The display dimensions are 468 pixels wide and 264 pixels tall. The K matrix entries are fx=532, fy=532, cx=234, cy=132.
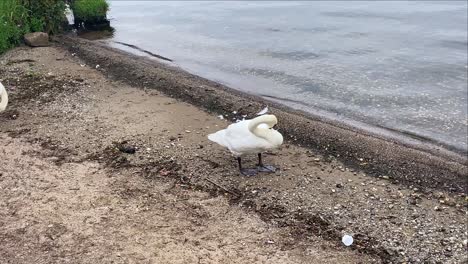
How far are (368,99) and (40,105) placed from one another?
814 centimetres

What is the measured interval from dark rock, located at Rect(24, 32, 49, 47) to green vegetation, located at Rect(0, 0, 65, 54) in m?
0.29

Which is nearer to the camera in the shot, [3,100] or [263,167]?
[263,167]

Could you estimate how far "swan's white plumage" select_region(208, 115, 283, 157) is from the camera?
804 cm

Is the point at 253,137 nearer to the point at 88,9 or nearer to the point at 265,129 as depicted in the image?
the point at 265,129

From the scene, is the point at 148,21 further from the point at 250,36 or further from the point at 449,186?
the point at 449,186

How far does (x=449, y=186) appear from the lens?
866 cm

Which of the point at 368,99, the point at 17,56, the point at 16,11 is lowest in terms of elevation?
the point at 368,99

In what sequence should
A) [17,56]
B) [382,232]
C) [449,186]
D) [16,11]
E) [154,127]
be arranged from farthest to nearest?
[16,11] → [17,56] → [154,127] → [449,186] → [382,232]

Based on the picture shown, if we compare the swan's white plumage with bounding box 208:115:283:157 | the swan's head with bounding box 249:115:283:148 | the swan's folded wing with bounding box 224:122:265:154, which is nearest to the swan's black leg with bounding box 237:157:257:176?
the swan's white plumage with bounding box 208:115:283:157

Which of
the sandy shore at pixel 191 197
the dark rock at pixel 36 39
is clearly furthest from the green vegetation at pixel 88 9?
the sandy shore at pixel 191 197

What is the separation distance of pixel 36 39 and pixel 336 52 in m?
10.2

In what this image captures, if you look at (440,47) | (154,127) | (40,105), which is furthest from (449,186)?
(440,47)

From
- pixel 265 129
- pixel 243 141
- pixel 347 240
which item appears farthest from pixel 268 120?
pixel 347 240

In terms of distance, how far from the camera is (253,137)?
8.05 m
